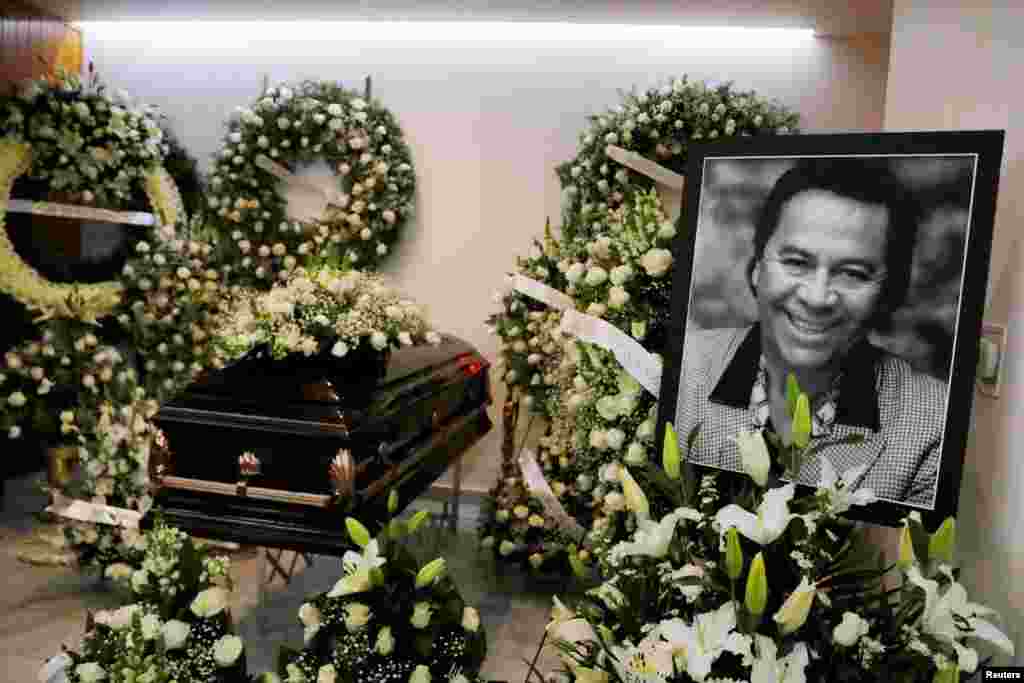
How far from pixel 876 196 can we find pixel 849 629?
85cm

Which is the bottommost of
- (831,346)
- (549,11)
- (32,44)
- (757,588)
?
(757,588)

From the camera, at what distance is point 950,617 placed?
3.95 feet

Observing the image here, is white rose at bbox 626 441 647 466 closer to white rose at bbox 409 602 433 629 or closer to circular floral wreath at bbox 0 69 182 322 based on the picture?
white rose at bbox 409 602 433 629

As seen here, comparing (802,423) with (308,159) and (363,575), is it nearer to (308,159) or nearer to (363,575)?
(363,575)

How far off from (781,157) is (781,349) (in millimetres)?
402

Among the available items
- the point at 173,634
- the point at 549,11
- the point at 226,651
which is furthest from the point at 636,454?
the point at 549,11

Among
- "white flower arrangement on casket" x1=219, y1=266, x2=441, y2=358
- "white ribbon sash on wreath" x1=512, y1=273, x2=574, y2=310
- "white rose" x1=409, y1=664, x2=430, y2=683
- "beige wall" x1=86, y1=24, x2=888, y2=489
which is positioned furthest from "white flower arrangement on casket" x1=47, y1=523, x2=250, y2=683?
"beige wall" x1=86, y1=24, x2=888, y2=489

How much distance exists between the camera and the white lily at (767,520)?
3.92ft

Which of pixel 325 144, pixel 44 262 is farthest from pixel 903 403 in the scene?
pixel 44 262

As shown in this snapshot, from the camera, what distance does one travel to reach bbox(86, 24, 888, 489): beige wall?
4762 millimetres

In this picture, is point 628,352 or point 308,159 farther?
point 308,159

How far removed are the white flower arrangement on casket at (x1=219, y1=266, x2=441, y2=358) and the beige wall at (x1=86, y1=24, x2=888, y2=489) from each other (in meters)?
1.80

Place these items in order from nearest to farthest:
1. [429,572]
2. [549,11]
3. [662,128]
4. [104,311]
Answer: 1. [429,572]
2. [662,128]
3. [549,11]
4. [104,311]

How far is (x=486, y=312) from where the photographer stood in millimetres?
5012
